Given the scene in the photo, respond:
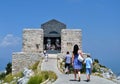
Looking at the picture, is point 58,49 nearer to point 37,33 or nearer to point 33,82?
point 37,33

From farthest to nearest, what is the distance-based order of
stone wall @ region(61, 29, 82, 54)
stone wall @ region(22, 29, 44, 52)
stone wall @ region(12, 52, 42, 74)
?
1. stone wall @ region(22, 29, 44, 52)
2. stone wall @ region(61, 29, 82, 54)
3. stone wall @ region(12, 52, 42, 74)

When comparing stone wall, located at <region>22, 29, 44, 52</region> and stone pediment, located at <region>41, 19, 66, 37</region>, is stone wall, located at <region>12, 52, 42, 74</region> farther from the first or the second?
stone pediment, located at <region>41, 19, 66, 37</region>

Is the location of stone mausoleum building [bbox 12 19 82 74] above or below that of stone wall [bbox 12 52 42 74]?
above

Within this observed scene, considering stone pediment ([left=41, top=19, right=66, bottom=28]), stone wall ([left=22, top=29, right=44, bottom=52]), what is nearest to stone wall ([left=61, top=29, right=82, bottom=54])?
stone pediment ([left=41, top=19, right=66, bottom=28])

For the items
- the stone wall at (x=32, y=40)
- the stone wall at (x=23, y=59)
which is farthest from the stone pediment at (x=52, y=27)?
the stone wall at (x=23, y=59)

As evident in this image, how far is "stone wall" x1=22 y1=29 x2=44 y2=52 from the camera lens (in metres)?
57.4

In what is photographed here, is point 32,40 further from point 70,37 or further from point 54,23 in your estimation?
point 70,37

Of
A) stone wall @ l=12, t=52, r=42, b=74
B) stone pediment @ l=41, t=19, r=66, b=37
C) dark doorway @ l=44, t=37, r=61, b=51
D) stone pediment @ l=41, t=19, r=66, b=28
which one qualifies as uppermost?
stone pediment @ l=41, t=19, r=66, b=28

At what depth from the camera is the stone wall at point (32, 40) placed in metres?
57.4

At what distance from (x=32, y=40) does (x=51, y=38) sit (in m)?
3.15

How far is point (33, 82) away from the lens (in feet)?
100

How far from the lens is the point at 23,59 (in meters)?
52.4

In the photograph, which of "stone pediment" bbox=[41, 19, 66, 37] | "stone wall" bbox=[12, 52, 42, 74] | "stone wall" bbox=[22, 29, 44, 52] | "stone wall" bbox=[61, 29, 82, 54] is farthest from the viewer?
"stone pediment" bbox=[41, 19, 66, 37]

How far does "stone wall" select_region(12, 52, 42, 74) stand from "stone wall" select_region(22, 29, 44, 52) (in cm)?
457
